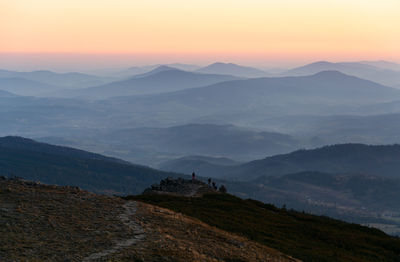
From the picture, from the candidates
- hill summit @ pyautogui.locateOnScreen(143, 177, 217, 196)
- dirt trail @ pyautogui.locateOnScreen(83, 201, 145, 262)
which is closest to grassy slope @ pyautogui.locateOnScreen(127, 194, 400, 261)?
hill summit @ pyautogui.locateOnScreen(143, 177, 217, 196)

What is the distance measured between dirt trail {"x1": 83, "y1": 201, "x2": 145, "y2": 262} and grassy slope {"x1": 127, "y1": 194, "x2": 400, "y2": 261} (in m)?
9.78

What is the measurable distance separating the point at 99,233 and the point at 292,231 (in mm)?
28666

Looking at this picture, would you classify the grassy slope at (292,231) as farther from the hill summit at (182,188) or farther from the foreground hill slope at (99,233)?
the foreground hill slope at (99,233)

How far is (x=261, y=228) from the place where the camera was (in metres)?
52.2

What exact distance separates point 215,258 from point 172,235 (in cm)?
482

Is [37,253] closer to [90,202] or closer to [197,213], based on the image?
[90,202]

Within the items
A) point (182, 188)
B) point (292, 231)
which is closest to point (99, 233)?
point (292, 231)

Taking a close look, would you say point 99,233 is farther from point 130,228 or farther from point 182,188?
point 182,188

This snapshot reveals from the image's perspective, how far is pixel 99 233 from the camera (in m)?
34.2

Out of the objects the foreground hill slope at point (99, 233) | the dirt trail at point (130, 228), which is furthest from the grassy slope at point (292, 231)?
the dirt trail at point (130, 228)

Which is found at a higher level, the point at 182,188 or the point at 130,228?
the point at 182,188

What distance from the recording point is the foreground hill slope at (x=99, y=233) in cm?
2994

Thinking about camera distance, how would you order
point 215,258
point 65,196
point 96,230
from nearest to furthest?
point 215,258 < point 96,230 < point 65,196

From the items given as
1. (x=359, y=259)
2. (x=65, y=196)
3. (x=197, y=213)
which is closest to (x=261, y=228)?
(x=197, y=213)
